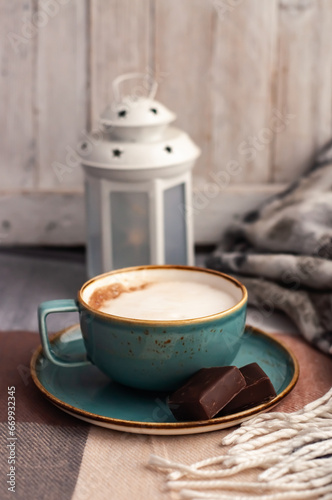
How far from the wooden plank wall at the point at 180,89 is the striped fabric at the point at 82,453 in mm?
674

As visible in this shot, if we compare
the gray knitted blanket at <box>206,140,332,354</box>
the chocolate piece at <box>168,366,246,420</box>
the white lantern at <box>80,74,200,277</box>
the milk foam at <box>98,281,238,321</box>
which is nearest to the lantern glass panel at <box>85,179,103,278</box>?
the white lantern at <box>80,74,200,277</box>

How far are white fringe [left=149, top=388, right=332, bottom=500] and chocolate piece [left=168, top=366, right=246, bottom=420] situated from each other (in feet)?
0.13

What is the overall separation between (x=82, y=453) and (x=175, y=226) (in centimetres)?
57

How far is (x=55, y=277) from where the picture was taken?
4.26ft

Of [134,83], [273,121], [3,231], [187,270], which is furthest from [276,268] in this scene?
[3,231]

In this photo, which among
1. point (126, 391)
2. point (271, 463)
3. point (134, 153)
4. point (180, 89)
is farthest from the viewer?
point (180, 89)

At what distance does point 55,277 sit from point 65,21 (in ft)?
1.79

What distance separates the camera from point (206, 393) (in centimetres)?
68

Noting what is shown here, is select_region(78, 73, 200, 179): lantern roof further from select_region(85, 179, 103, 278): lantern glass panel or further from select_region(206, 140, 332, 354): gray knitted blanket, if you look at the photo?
select_region(206, 140, 332, 354): gray knitted blanket

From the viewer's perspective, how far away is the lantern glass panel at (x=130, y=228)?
44.2 inches

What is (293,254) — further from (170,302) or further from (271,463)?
(271,463)

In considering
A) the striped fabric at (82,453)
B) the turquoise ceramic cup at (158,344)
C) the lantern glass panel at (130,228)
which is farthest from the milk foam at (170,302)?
the lantern glass panel at (130,228)

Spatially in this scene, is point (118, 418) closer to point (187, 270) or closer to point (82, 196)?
point (187, 270)

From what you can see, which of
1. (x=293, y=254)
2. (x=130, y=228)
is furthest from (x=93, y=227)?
(x=293, y=254)
